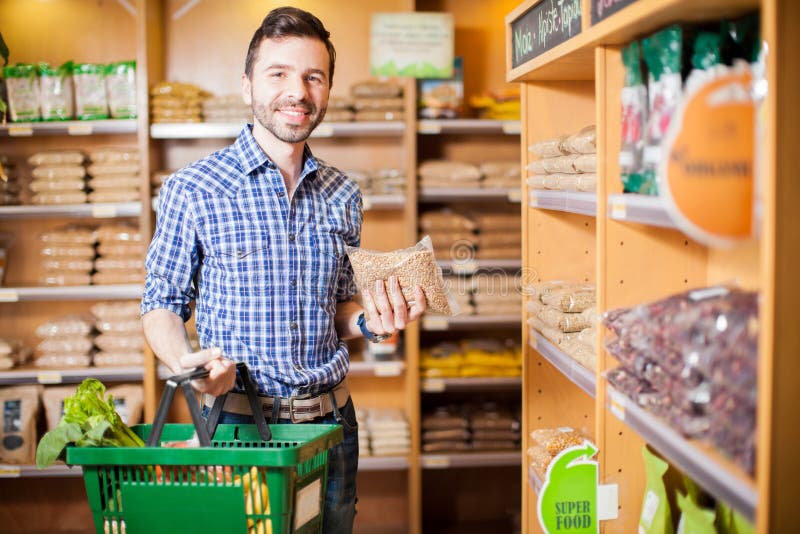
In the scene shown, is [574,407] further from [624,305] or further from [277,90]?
[277,90]

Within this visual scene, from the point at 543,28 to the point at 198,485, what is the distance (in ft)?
5.07

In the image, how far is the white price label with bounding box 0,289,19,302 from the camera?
163 inches

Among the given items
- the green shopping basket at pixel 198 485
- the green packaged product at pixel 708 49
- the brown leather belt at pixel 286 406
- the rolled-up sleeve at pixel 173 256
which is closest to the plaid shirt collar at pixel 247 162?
the rolled-up sleeve at pixel 173 256

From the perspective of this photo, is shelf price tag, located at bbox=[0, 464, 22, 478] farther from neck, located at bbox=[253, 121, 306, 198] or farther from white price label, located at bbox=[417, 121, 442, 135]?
neck, located at bbox=[253, 121, 306, 198]

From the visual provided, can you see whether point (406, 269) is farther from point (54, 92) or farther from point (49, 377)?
point (54, 92)

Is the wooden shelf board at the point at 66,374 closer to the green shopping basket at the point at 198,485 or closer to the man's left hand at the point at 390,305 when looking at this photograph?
the man's left hand at the point at 390,305

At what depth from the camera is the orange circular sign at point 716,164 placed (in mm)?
1254

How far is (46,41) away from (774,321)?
14.1 ft

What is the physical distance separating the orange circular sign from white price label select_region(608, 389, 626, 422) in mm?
595

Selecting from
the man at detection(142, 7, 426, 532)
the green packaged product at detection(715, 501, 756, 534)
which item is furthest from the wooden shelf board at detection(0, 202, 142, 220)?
the green packaged product at detection(715, 501, 756, 534)

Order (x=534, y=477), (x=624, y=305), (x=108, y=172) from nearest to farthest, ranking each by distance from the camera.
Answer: (x=624, y=305) → (x=534, y=477) → (x=108, y=172)

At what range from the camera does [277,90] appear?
2193 millimetres

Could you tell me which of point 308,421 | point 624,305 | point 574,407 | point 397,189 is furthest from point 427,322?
point 624,305

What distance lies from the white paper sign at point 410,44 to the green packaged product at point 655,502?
2.79m
